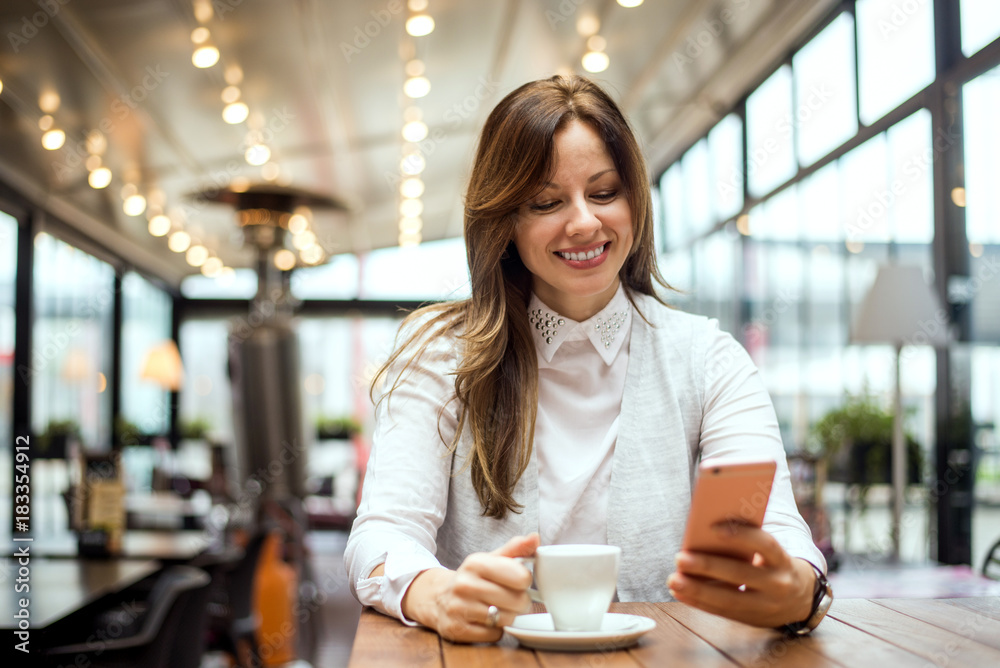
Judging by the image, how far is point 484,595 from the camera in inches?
35.6

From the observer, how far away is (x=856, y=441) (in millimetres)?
4668

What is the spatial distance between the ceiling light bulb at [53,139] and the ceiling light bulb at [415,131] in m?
2.55

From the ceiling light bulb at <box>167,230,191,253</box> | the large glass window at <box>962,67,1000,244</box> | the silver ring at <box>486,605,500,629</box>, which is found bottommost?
the silver ring at <box>486,605,500,629</box>

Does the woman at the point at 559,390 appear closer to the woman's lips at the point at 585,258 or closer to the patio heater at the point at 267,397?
the woman's lips at the point at 585,258

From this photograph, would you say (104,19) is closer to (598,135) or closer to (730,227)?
(598,135)

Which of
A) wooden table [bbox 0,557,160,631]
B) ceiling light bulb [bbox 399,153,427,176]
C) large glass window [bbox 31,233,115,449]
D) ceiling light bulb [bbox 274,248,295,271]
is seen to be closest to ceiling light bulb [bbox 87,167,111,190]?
large glass window [bbox 31,233,115,449]

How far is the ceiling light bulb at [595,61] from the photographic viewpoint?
637 centimetres

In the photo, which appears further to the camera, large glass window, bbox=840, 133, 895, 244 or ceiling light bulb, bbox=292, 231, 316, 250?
ceiling light bulb, bbox=292, 231, 316, 250

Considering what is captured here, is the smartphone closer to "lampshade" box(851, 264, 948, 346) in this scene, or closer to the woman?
the woman

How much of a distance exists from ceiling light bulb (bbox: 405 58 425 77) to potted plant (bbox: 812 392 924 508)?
11.4 feet

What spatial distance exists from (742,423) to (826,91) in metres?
5.28

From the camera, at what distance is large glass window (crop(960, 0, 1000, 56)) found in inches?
161

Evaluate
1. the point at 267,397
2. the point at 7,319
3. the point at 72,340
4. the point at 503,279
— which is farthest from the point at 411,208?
the point at 503,279

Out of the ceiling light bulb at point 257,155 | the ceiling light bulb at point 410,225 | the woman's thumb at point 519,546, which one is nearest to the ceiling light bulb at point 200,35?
the ceiling light bulb at point 257,155
